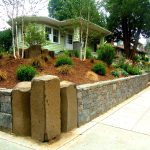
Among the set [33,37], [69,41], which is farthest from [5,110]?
[69,41]

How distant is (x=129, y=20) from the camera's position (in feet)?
89.5

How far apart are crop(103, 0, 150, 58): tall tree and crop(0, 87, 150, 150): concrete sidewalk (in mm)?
19658

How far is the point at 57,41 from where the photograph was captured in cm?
2117

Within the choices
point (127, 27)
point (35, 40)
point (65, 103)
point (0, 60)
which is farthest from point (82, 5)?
point (127, 27)

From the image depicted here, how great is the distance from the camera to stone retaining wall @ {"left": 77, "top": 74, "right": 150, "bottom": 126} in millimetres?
5434

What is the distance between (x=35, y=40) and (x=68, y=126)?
8216 mm

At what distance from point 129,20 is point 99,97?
22.7 meters

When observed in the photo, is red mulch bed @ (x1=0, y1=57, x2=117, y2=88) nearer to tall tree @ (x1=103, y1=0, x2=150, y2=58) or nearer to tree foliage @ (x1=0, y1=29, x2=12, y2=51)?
tree foliage @ (x1=0, y1=29, x2=12, y2=51)

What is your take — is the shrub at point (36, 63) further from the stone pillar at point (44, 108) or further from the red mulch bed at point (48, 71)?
the stone pillar at point (44, 108)

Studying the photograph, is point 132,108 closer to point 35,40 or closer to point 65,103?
point 65,103

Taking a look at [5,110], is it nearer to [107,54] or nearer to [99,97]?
[99,97]

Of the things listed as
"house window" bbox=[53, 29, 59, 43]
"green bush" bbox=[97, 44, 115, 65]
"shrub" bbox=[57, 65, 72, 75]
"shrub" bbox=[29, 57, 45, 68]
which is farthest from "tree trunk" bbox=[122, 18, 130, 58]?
"shrub" bbox=[29, 57, 45, 68]

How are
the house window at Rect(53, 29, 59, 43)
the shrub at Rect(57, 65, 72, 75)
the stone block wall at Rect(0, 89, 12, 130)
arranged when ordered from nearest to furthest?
the stone block wall at Rect(0, 89, 12, 130)
the shrub at Rect(57, 65, 72, 75)
the house window at Rect(53, 29, 59, 43)

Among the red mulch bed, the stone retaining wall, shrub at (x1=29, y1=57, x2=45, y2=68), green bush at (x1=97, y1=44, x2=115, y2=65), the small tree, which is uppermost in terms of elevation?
the small tree
